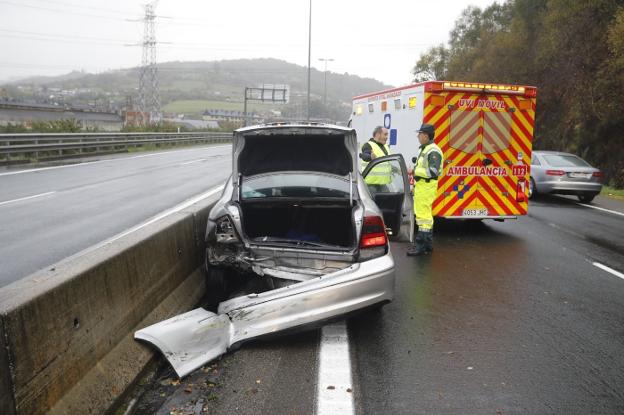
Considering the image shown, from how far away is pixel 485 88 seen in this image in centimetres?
959

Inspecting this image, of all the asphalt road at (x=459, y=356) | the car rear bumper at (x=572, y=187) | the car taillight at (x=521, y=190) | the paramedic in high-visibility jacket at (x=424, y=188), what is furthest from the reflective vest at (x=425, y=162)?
the car rear bumper at (x=572, y=187)

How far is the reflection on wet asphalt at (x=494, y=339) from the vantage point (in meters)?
3.67

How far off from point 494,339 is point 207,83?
127m

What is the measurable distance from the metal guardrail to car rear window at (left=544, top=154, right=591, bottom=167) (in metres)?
17.6

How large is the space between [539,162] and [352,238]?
12590 mm

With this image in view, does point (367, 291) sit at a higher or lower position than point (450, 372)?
higher

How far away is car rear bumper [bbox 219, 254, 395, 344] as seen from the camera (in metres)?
4.43

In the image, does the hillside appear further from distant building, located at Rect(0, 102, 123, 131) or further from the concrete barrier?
the concrete barrier

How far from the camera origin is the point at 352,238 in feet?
17.1

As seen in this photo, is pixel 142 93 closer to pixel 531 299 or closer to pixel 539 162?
pixel 539 162

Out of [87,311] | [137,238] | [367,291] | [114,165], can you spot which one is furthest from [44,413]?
[114,165]

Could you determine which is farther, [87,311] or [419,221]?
[419,221]

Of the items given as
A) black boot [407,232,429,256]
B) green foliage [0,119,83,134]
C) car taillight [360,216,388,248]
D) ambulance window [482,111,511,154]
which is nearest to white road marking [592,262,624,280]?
black boot [407,232,429,256]

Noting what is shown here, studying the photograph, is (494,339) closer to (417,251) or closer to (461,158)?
(417,251)
